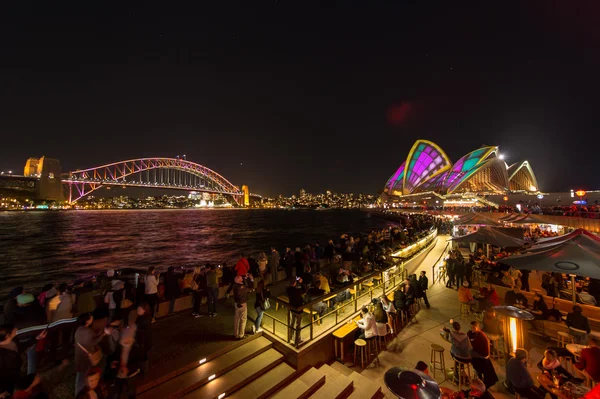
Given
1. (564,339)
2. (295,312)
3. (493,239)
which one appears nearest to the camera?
(295,312)

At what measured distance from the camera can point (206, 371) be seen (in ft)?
14.0

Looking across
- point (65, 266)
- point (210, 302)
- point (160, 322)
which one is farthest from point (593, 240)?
point (65, 266)

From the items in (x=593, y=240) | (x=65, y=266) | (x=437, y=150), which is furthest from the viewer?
(x=437, y=150)

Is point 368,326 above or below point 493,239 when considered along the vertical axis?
below

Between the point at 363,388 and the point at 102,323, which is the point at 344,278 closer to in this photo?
the point at 363,388

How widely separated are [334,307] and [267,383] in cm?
249

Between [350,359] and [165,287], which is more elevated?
[165,287]

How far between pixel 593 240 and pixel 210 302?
8.25 m

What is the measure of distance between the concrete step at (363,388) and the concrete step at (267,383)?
1057 millimetres

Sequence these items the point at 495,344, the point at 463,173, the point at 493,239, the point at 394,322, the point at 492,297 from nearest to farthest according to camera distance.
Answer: the point at 495,344, the point at 492,297, the point at 394,322, the point at 493,239, the point at 463,173

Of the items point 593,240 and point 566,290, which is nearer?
point 593,240

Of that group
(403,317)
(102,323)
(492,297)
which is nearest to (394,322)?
(403,317)

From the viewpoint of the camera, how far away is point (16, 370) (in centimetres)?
315

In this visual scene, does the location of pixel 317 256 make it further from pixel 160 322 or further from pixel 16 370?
pixel 16 370
